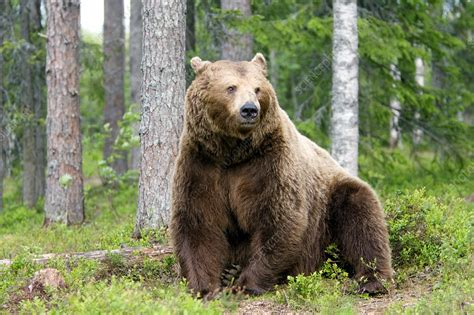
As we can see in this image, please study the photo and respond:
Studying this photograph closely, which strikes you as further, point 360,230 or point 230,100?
point 360,230

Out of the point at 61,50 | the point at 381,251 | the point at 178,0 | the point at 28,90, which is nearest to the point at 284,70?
the point at 28,90

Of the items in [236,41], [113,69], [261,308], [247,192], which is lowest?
[261,308]

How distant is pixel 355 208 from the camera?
23.4 feet

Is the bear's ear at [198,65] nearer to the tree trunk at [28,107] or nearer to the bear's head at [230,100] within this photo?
the bear's head at [230,100]

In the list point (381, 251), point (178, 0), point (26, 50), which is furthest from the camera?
point (26, 50)

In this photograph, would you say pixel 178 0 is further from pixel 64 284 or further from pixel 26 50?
pixel 26 50

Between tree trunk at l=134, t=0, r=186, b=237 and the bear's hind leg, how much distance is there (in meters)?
2.18

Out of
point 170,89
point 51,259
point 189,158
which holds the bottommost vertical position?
point 51,259

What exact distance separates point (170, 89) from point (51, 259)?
8.01 ft

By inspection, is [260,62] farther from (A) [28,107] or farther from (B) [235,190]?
(A) [28,107]

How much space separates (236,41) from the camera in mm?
13375

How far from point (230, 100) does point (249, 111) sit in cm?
32

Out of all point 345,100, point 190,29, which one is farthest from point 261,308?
point 190,29

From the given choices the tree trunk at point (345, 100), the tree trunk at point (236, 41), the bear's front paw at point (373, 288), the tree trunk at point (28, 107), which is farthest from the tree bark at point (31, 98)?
the bear's front paw at point (373, 288)
